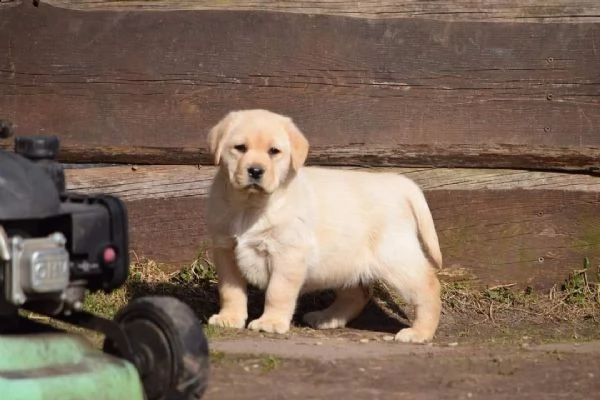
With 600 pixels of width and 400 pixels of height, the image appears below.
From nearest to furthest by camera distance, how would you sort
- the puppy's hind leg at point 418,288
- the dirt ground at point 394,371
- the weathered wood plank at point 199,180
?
1. the dirt ground at point 394,371
2. the puppy's hind leg at point 418,288
3. the weathered wood plank at point 199,180

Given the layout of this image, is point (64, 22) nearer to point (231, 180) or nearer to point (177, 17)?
point (177, 17)

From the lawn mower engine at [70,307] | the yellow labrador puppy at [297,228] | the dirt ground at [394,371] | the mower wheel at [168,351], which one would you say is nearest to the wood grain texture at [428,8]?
the yellow labrador puppy at [297,228]

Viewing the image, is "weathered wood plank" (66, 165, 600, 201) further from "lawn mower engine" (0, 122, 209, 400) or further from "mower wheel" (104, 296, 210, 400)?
"mower wheel" (104, 296, 210, 400)

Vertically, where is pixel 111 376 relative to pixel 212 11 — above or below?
below

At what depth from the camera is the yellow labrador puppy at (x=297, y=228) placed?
5707mm

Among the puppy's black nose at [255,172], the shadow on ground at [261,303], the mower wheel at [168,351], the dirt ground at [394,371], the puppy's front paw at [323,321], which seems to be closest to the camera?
the mower wheel at [168,351]

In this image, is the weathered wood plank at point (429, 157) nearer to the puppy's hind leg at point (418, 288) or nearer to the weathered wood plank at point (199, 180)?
the weathered wood plank at point (199, 180)

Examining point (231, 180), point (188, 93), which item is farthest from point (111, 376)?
point (188, 93)

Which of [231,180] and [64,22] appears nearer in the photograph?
[231,180]

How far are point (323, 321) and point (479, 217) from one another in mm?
1186

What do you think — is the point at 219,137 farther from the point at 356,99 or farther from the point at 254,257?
the point at 356,99

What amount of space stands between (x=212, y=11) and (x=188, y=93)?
49 cm

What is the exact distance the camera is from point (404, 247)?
6062mm

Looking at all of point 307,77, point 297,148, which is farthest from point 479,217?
point 297,148
